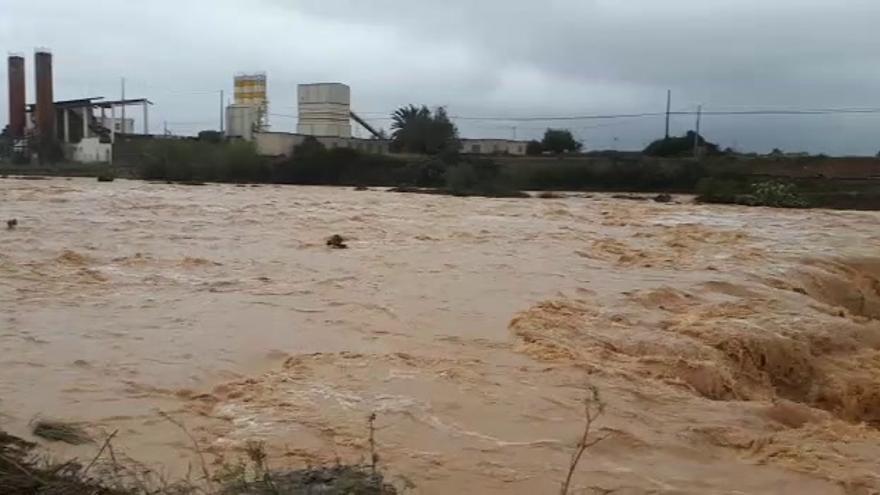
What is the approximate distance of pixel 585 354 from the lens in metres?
9.71

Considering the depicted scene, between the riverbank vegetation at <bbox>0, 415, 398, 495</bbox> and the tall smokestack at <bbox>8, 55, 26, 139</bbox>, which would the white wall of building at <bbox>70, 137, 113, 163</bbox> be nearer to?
the tall smokestack at <bbox>8, 55, 26, 139</bbox>

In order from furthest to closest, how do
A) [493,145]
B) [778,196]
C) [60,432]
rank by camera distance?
1. [493,145]
2. [778,196]
3. [60,432]

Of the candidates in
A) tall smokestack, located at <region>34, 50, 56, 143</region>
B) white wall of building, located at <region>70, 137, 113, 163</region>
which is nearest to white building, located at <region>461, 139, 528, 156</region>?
white wall of building, located at <region>70, 137, 113, 163</region>

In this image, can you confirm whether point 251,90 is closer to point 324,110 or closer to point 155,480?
point 324,110

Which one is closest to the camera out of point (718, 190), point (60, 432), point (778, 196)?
point (60, 432)

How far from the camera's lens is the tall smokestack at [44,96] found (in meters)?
64.8

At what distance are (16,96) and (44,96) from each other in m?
3.94

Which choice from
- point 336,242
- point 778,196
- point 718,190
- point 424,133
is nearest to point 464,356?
point 336,242

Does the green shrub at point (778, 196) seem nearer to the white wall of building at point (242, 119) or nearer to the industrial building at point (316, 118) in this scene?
the industrial building at point (316, 118)

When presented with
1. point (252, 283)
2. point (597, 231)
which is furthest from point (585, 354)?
point (597, 231)

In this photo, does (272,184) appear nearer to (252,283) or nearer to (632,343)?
(252,283)

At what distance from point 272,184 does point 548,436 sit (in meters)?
Result: 45.1

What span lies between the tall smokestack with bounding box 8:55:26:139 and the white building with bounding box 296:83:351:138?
65.5 feet

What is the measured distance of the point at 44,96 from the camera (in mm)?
65688
